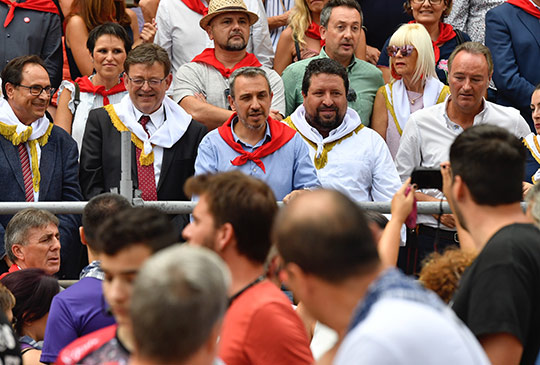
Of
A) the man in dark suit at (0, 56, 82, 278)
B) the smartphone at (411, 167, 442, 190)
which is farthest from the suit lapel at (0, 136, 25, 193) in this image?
the smartphone at (411, 167, 442, 190)

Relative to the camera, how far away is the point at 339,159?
649 centimetres

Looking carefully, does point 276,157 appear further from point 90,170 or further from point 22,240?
point 22,240

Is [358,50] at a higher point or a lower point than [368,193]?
higher

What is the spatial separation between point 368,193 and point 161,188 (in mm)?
1482

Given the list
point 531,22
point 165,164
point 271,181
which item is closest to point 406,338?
point 271,181

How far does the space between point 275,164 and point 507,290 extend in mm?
3171

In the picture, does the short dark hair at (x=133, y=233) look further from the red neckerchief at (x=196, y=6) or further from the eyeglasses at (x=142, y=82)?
the red neckerchief at (x=196, y=6)

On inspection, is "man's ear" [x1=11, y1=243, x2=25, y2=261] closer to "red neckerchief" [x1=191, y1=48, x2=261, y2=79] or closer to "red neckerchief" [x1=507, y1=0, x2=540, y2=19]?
"red neckerchief" [x1=191, y1=48, x2=261, y2=79]

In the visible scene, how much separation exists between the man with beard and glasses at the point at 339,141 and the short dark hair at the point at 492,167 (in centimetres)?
291

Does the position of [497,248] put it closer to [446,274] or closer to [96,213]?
[446,274]

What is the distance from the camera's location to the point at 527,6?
804cm

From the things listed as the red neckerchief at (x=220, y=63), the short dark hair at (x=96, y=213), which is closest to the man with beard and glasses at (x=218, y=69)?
the red neckerchief at (x=220, y=63)

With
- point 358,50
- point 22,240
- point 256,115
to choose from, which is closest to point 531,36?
point 358,50

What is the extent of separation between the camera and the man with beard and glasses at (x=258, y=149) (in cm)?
614
